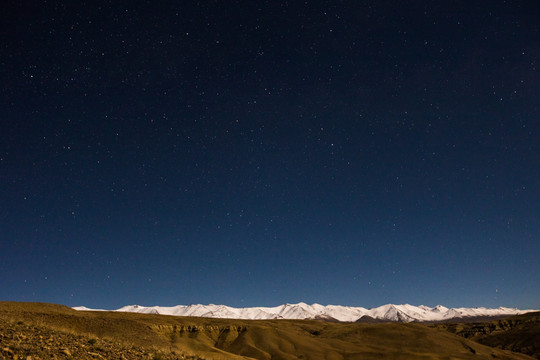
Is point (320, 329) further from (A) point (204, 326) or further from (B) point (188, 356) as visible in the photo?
(B) point (188, 356)

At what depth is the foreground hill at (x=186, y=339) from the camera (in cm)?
1346

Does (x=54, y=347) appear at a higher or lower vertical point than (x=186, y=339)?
higher

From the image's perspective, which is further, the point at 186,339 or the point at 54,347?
the point at 186,339

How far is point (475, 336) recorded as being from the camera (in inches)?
7662

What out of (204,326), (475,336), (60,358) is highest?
(60,358)

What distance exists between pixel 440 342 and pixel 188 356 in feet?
405

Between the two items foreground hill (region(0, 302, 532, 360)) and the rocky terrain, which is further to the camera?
foreground hill (region(0, 302, 532, 360))

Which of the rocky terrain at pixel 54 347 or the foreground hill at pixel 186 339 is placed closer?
the rocky terrain at pixel 54 347

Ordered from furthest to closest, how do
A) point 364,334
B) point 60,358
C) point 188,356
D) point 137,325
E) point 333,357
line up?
point 364,334, point 333,357, point 137,325, point 188,356, point 60,358

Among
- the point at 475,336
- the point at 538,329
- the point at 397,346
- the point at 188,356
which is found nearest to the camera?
the point at 188,356

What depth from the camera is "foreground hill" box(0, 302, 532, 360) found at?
13.5 meters

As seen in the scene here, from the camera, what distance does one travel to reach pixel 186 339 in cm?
8262

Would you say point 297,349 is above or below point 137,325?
below

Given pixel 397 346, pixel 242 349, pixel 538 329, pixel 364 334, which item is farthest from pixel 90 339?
pixel 538 329
